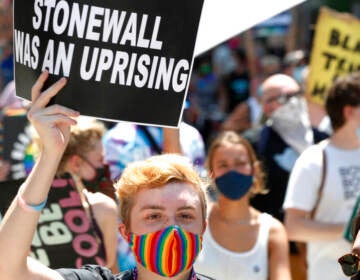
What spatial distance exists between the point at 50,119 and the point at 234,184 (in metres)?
2.42

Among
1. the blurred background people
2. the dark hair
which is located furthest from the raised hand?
the dark hair

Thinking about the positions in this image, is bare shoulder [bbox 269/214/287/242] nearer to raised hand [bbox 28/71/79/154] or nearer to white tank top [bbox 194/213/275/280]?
white tank top [bbox 194/213/275/280]

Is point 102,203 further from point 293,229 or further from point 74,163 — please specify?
point 293,229

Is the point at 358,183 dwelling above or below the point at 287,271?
above

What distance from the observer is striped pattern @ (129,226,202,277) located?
118 inches

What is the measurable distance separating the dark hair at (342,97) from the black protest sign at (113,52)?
105 inches

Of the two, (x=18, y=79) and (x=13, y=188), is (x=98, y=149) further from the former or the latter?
(x=18, y=79)

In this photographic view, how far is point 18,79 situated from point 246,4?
0.86 metres

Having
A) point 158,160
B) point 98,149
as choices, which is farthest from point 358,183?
point 158,160

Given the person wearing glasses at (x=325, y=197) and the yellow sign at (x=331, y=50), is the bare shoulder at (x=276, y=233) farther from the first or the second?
the yellow sign at (x=331, y=50)

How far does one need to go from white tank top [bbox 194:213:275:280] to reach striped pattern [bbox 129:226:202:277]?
1.77 meters

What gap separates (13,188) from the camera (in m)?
4.28

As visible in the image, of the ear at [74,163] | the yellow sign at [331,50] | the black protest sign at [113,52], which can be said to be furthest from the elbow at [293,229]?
the yellow sign at [331,50]

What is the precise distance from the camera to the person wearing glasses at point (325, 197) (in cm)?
532
